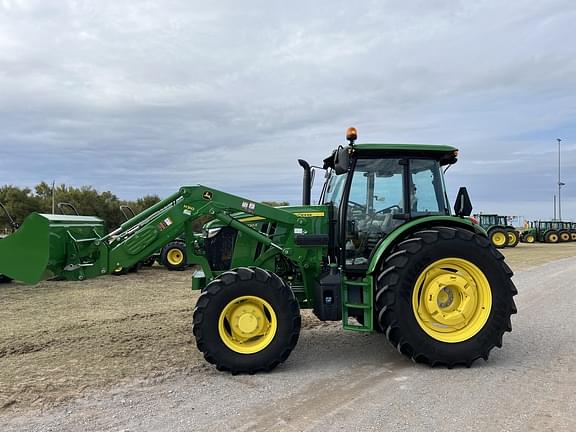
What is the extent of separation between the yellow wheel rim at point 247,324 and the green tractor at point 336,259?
1 cm

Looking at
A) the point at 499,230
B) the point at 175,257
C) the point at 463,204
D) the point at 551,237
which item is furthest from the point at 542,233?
the point at 463,204

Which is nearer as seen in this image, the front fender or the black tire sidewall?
the black tire sidewall

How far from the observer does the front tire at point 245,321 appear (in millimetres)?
Result: 5113

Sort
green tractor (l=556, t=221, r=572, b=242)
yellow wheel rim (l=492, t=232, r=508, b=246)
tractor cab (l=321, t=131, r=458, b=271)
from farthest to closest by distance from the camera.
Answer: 1. green tractor (l=556, t=221, r=572, b=242)
2. yellow wheel rim (l=492, t=232, r=508, b=246)
3. tractor cab (l=321, t=131, r=458, b=271)

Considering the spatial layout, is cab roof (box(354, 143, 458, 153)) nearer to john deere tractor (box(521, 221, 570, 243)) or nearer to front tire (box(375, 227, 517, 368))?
front tire (box(375, 227, 517, 368))

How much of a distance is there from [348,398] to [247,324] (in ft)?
4.28

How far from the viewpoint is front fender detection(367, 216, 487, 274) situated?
17.8ft

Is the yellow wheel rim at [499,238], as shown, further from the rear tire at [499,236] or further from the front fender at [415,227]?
the front fender at [415,227]

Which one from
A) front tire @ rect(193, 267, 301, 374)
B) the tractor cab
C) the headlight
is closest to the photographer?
front tire @ rect(193, 267, 301, 374)

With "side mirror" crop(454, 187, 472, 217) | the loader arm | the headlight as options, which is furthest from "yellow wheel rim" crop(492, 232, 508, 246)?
the headlight

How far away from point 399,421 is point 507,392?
129 cm

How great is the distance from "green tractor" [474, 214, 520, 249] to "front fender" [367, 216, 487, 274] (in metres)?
24.8

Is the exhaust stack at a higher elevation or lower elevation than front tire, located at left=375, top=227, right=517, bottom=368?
higher

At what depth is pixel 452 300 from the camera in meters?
5.62
